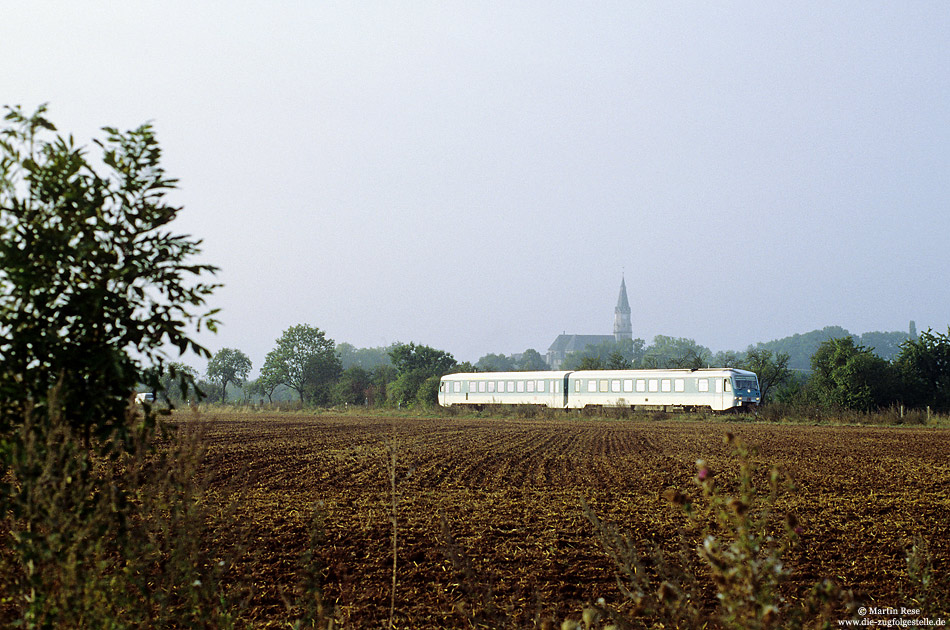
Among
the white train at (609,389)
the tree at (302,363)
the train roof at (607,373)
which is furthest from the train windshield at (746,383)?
the tree at (302,363)

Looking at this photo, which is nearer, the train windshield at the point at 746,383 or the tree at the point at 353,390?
the train windshield at the point at 746,383

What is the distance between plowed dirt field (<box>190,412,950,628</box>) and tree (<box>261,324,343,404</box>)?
60633 mm

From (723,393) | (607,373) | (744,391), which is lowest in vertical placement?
(723,393)

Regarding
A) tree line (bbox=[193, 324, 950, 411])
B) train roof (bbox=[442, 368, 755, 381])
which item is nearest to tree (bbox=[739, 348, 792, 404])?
tree line (bbox=[193, 324, 950, 411])

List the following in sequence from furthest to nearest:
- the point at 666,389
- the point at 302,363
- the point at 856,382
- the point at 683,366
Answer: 1. the point at 302,363
2. the point at 683,366
3. the point at 666,389
4. the point at 856,382

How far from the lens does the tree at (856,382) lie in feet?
121

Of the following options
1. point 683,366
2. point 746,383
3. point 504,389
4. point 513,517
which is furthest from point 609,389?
point 513,517

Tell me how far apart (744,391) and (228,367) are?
60.0 metres

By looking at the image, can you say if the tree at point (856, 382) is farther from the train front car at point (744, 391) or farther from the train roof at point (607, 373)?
the train roof at point (607, 373)

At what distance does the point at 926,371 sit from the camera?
37.8 meters

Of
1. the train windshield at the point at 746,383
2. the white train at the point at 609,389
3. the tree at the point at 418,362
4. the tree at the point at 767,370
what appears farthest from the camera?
the tree at the point at 418,362

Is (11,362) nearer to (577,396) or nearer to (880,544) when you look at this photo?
(880,544)

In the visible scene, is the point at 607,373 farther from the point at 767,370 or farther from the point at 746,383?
the point at 767,370

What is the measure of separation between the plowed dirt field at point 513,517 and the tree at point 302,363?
199ft
